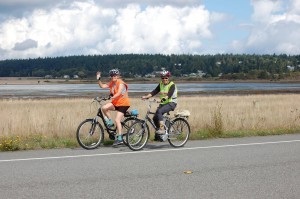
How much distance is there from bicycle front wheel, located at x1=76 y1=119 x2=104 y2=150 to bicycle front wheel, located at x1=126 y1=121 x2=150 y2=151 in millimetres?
872

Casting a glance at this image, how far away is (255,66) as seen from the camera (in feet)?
630

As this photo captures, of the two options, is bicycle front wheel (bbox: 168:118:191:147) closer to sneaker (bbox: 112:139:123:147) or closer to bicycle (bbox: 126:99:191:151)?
bicycle (bbox: 126:99:191:151)

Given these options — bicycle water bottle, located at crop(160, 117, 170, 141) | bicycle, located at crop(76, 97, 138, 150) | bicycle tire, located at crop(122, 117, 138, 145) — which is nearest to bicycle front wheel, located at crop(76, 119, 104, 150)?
bicycle, located at crop(76, 97, 138, 150)

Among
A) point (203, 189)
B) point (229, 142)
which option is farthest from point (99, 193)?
point (229, 142)

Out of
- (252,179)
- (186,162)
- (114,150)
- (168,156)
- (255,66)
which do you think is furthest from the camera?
(255,66)

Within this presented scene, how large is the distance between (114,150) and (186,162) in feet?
7.96

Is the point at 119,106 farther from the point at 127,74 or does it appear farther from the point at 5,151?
the point at 127,74

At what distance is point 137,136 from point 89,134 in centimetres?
123

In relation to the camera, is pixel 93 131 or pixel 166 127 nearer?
pixel 93 131

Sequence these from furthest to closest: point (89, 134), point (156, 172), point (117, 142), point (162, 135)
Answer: point (162, 135) < point (117, 142) < point (89, 134) < point (156, 172)

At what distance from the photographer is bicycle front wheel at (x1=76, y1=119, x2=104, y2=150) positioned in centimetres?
1128

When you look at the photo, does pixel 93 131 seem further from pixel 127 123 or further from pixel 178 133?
pixel 178 133

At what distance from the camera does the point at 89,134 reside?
11.4 m

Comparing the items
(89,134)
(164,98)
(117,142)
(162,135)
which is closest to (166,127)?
(162,135)
